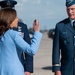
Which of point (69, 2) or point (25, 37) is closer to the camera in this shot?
point (69, 2)

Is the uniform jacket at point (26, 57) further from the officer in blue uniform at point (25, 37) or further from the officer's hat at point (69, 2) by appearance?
the officer's hat at point (69, 2)

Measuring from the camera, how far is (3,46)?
16.9 feet

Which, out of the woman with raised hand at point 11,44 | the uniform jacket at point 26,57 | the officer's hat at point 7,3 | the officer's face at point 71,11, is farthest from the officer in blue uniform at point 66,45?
the woman with raised hand at point 11,44

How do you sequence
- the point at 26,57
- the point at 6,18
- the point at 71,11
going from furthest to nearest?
the point at 26,57
the point at 71,11
the point at 6,18

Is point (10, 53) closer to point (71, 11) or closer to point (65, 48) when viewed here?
point (65, 48)

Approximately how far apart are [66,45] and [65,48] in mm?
41

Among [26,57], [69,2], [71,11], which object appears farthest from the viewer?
[26,57]

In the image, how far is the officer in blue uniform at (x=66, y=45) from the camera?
5824mm

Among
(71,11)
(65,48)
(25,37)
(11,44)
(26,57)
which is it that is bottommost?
(26,57)

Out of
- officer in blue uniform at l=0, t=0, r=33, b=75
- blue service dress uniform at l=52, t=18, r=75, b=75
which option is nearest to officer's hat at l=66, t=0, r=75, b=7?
blue service dress uniform at l=52, t=18, r=75, b=75

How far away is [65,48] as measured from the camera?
19.2 ft

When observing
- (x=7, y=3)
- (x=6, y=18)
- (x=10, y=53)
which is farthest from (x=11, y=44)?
(x=7, y=3)

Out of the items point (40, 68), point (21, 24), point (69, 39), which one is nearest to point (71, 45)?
point (69, 39)

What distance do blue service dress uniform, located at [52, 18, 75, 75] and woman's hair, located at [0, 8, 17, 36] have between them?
100cm
